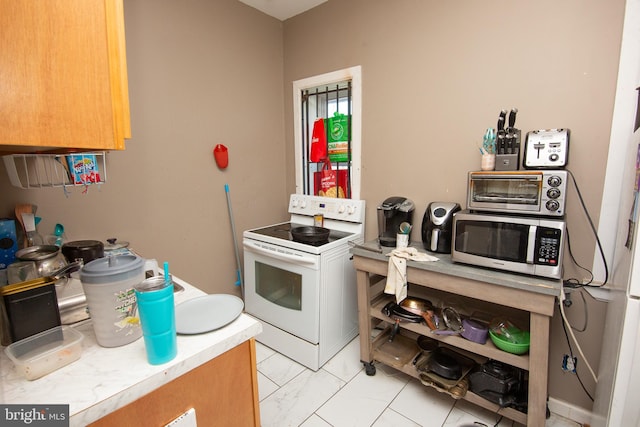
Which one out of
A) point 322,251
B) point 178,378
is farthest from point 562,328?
point 178,378

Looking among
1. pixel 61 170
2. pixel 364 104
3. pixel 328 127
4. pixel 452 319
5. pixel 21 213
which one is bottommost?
pixel 452 319

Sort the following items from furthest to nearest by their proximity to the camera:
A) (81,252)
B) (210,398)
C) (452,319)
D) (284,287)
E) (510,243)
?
(284,287), (452,319), (510,243), (81,252), (210,398)

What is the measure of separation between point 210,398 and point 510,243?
1.38m

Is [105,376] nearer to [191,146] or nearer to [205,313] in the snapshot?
[205,313]

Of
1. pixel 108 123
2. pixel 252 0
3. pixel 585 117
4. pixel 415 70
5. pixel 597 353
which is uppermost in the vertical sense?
pixel 252 0

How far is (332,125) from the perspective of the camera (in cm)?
251

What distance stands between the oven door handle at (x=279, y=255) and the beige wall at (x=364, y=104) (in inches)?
13.8

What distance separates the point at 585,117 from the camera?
149 cm

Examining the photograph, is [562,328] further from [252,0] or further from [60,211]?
[252,0]

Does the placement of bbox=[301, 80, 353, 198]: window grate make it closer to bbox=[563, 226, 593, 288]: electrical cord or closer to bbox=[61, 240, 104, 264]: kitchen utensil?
bbox=[563, 226, 593, 288]: electrical cord

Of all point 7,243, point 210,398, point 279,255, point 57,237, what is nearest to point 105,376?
point 210,398

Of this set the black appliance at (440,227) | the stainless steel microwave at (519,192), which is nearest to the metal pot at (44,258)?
the black appliance at (440,227)

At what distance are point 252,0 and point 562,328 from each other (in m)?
3.07

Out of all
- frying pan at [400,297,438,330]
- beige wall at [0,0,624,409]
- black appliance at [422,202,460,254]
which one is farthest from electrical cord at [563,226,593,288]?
frying pan at [400,297,438,330]
